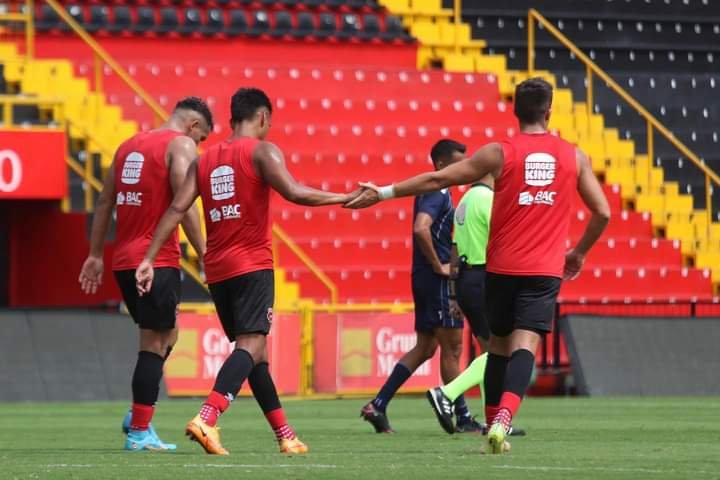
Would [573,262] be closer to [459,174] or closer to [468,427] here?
[459,174]

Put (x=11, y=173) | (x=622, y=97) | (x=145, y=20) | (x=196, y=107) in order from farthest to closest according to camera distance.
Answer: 1. (x=622, y=97)
2. (x=145, y=20)
3. (x=11, y=173)
4. (x=196, y=107)

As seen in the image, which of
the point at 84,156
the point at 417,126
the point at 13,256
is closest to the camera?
the point at 84,156

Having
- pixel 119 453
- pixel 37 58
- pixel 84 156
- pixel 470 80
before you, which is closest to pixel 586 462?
pixel 119 453

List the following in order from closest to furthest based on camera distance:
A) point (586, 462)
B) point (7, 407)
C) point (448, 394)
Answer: point (586, 462) → point (448, 394) → point (7, 407)

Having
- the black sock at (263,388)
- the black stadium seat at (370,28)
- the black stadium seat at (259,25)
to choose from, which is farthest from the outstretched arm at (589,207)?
the black stadium seat at (370,28)

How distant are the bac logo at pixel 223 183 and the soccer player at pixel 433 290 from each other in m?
2.95

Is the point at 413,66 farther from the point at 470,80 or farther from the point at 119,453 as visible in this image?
the point at 119,453

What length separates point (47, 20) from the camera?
25141 mm

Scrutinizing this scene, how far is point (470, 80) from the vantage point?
27.6 meters

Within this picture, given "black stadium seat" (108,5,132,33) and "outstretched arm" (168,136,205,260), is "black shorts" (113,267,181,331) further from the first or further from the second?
"black stadium seat" (108,5,132,33)

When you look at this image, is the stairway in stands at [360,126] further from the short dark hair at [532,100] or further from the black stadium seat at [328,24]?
the short dark hair at [532,100]

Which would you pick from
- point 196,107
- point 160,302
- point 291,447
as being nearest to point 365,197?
point 291,447

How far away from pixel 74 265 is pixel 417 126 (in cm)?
620

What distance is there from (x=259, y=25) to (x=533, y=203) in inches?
715
